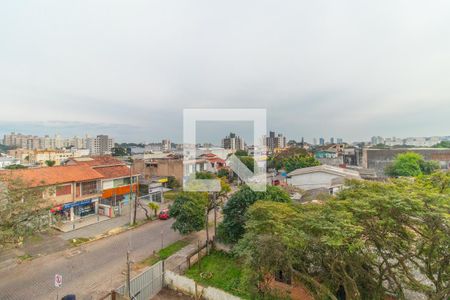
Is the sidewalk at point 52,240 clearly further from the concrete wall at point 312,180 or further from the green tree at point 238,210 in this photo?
the concrete wall at point 312,180

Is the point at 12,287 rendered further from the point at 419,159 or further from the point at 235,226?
the point at 419,159

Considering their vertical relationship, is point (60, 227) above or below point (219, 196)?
below

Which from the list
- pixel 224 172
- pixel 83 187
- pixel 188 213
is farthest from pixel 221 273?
pixel 224 172

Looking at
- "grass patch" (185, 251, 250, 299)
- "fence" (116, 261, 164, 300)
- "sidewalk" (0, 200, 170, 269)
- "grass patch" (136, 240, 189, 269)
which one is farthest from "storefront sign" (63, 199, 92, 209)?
"grass patch" (185, 251, 250, 299)

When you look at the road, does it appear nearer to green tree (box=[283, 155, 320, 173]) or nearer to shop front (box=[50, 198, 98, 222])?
shop front (box=[50, 198, 98, 222])

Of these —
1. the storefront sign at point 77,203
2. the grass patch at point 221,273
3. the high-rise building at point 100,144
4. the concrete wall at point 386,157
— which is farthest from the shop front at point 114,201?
the high-rise building at point 100,144

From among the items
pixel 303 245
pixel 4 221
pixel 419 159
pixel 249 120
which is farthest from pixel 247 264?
pixel 419 159
